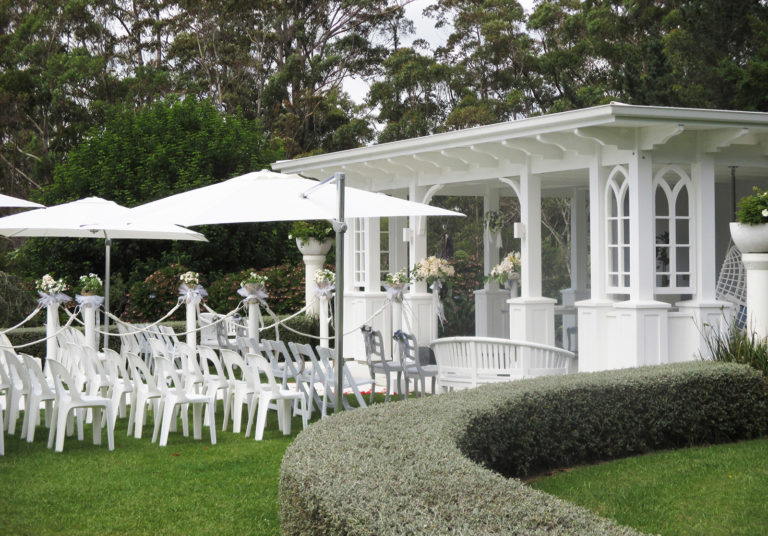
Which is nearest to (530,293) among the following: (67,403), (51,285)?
(67,403)

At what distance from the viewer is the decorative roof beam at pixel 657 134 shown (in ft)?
29.0

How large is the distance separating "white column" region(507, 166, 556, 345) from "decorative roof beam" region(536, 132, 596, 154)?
3.18ft

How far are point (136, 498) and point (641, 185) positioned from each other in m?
5.62

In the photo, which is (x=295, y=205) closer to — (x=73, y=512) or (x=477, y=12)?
(x=73, y=512)

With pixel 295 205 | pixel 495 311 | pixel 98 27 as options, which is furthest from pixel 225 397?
pixel 98 27

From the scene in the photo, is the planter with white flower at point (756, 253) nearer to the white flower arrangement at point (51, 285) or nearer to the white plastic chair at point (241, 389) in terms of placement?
the white plastic chair at point (241, 389)

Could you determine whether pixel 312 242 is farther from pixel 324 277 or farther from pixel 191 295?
pixel 191 295

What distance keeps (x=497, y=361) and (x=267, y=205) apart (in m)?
2.77

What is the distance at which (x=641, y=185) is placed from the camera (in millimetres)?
9250

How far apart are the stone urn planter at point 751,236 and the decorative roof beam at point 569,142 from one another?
1.70m

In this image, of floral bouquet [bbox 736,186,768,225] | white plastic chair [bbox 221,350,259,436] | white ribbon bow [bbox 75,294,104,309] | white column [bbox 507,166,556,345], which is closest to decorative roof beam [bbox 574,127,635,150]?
floral bouquet [bbox 736,186,768,225]

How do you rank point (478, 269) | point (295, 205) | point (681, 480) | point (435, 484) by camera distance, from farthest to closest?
point (478, 269), point (295, 205), point (681, 480), point (435, 484)

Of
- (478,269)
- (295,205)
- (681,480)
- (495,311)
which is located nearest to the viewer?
(681,480)

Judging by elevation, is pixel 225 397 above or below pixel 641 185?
below
